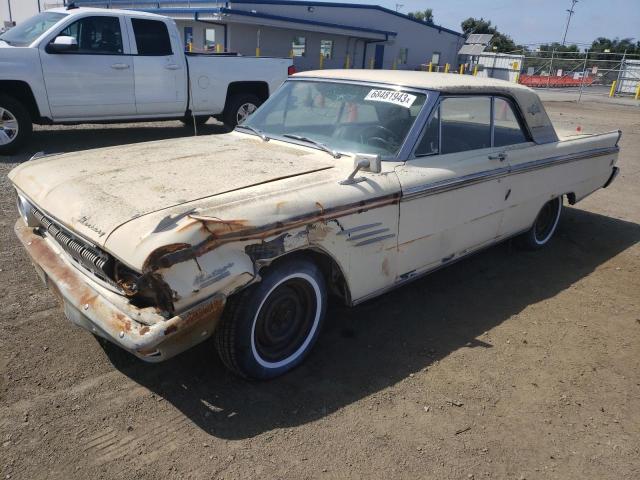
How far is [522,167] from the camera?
4.24 m

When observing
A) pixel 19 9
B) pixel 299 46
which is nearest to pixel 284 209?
pixel 299 46

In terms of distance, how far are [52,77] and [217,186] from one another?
19.4 ft

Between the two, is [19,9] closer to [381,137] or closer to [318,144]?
[318,144]

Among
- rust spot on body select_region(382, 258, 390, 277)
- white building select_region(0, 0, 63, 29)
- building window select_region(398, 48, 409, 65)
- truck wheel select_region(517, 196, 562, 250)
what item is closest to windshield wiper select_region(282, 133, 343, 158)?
rust spot on body select_region(382, 258, 390, 277)

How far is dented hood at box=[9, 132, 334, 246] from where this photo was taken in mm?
2553

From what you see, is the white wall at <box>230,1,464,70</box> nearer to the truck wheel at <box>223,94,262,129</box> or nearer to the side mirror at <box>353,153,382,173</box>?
the truck wheel at <box>223,94,262,129</box>

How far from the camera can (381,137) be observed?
11.6 ft

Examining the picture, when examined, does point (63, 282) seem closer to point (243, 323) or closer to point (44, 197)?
point (44, 197)

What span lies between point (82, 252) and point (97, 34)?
636cm

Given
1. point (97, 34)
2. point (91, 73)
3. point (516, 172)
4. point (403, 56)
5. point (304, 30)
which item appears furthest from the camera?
point (403, 56)

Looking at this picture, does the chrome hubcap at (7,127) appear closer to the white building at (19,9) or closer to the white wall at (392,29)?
the white wall at (392,29)

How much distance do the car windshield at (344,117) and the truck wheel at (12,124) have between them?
473cm

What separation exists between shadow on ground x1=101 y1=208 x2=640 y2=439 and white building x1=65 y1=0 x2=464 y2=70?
20.6 meters

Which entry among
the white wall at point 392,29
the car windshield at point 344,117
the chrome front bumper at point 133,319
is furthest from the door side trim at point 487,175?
the white wall at point 392,29
